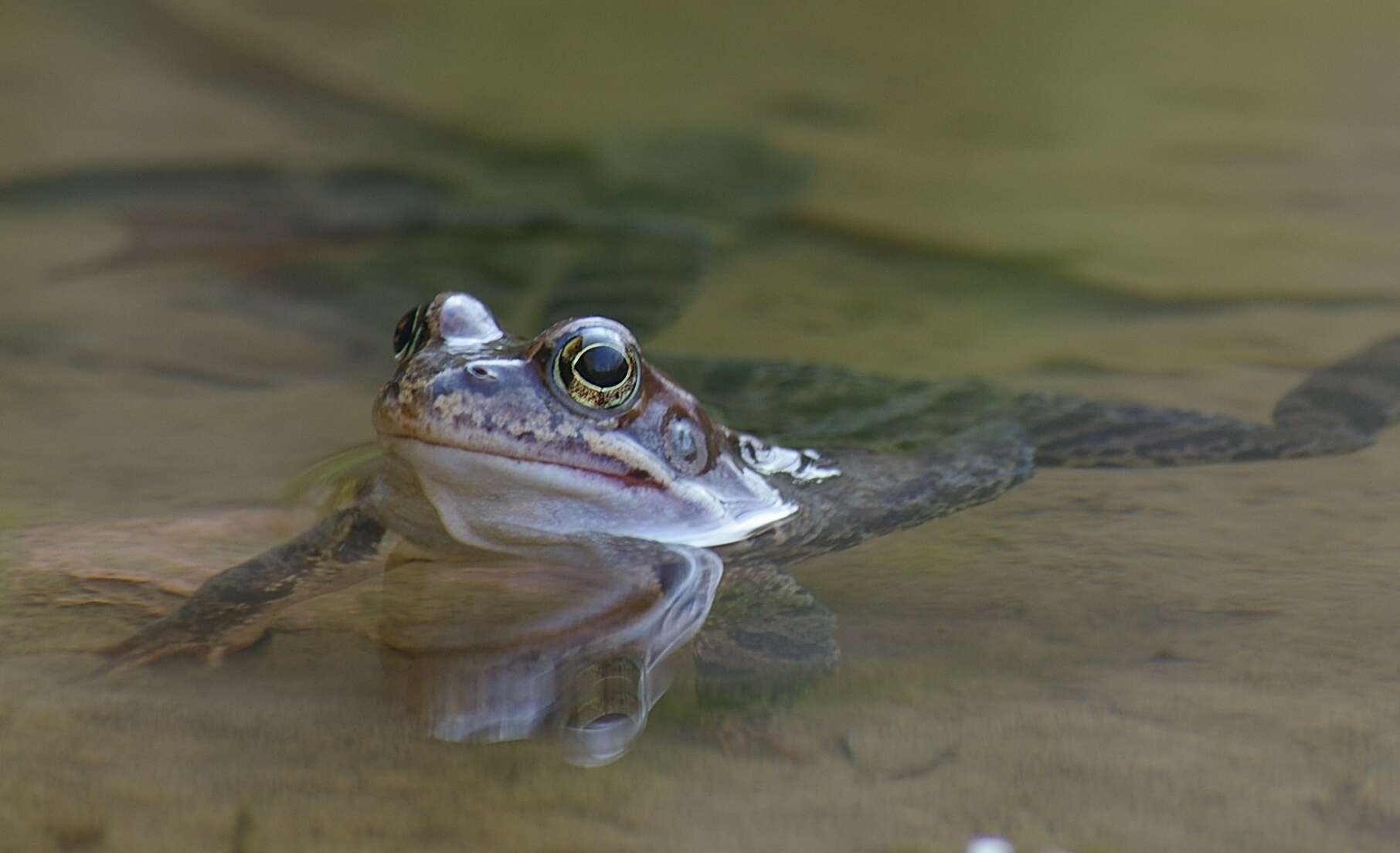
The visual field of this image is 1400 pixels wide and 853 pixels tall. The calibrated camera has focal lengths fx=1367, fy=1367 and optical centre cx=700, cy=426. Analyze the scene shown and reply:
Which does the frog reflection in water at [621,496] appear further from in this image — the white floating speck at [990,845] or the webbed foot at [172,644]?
the white floating speck at [990,845]

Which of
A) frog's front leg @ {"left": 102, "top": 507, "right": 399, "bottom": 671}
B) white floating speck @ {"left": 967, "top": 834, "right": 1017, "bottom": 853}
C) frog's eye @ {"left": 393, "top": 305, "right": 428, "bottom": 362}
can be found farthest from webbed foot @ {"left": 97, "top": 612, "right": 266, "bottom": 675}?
white floating speck @ {"left": 967, "top": 834, "right": 1017, "bottom": 853}

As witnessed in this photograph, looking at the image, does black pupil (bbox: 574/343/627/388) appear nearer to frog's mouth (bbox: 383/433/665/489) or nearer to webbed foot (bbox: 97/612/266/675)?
frog's mouth (bbox: 383/433/665/489)

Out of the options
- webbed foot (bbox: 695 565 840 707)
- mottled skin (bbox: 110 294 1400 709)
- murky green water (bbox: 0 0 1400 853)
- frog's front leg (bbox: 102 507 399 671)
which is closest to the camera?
murky green water (bbox: 0 0 1400 853)

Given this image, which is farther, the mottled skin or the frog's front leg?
the mottled skin

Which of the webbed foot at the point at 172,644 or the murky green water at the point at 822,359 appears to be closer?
the murky green water at the point at 822,359

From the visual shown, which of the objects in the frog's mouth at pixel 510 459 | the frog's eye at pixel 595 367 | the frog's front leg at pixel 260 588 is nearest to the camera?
the frog's front leg at pixel 260 588

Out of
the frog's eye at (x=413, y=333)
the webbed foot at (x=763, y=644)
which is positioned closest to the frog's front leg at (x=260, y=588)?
the frog's eye at (x=413, y=333)

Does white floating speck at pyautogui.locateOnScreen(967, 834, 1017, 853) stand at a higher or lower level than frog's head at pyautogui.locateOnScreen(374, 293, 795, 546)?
lower

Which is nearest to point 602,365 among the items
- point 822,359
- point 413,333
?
point 413,333

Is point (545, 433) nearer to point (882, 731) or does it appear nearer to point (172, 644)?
point (172, 644)
